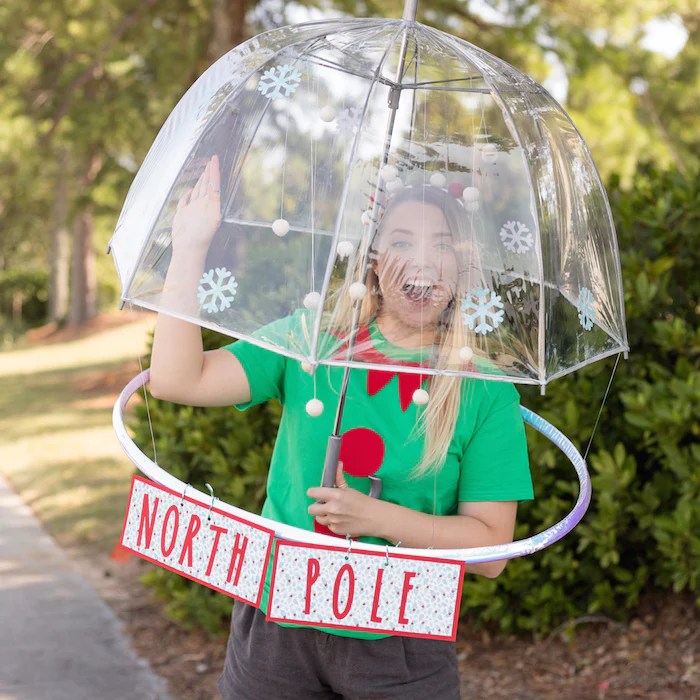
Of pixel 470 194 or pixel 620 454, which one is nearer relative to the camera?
pixel 470 194

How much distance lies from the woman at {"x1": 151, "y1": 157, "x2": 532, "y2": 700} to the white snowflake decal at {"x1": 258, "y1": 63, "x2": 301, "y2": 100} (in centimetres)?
22

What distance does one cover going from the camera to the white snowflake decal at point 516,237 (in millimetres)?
2107

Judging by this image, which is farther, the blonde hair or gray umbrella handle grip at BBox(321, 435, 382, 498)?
gray umbrella handle grip at BBox(321, 435, 382, 498)

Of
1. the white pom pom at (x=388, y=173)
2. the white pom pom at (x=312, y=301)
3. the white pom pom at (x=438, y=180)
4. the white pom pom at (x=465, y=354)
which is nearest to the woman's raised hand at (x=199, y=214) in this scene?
the white pom pom at (x=312, y=301)

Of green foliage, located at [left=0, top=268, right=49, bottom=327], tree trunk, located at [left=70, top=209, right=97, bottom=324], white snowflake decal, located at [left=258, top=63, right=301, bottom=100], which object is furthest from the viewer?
green foliage, located at [left=0, top=268, right=49, bottom=327]

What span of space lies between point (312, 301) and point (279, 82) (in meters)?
0.54

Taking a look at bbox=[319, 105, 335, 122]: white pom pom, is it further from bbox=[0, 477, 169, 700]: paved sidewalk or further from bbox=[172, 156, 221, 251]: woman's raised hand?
bbox=[0, 477, 169, 700]: paved sidewalk

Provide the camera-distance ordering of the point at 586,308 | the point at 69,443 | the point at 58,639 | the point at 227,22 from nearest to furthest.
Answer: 1. the point at 586,308
2. the point at 58,639
3. the point at 227,22
4. the point at 69,443

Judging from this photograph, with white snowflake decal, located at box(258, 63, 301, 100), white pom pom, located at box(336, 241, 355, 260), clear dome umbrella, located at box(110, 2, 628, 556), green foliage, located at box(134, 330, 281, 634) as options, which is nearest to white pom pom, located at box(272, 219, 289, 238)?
clear dome umbrella, located at box(110, 2, 628, 556)

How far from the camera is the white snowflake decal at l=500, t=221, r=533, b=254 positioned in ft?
6.91

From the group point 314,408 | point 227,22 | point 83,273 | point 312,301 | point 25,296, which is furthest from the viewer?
point 25,296

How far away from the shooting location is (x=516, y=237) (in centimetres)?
213

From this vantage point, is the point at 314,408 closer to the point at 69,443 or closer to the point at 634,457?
the point at 634,457

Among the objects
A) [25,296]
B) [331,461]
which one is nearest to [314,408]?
[331,461]
